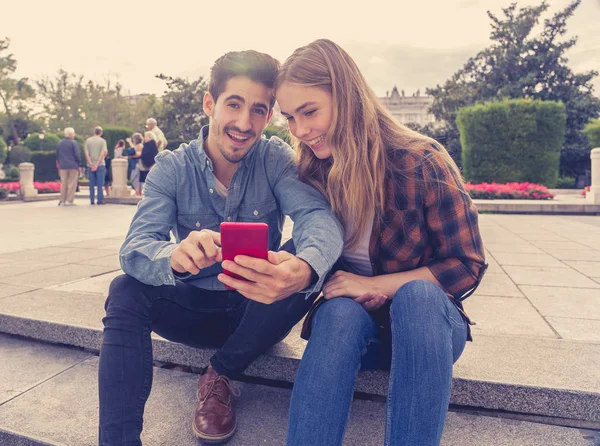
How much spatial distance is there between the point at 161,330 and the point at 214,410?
380 mm

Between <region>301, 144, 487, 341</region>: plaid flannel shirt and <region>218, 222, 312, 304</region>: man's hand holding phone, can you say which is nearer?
<region>218, 222, 312, 304</region>: man's hand holding phone

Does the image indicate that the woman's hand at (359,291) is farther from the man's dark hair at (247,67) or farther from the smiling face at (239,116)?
the man's dark hair at (247,67)

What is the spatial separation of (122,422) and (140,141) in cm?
1233

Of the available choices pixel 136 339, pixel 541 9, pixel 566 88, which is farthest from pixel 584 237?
pixel 541 9

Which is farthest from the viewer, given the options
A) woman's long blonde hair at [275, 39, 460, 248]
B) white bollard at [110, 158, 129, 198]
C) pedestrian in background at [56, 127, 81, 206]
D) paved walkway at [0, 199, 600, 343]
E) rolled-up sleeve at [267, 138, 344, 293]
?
white bollard at [110, 158, 129, 198]

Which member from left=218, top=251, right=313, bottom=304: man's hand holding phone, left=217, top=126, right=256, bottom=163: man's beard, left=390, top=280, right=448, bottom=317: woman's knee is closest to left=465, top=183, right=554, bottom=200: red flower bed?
left=217, top=126, right=256, bottom=163: man's beard

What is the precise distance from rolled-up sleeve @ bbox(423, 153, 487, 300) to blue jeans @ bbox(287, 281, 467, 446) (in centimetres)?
20

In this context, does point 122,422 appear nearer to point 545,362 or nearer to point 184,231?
point 184,231

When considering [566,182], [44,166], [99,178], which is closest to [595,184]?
[99,178]

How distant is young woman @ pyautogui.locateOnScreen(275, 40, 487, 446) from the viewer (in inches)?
53.0

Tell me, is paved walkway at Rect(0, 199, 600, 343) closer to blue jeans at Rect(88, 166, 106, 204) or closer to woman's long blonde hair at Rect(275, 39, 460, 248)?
woman's long blonde hair at Rect(275, 39, 460, 248)

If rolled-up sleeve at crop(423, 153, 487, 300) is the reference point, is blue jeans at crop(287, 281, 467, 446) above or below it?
below

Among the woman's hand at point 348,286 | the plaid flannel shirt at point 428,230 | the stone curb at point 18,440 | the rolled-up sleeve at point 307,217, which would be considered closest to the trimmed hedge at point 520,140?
the rolled-up sleeve at point 307,217

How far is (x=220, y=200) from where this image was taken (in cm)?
205
